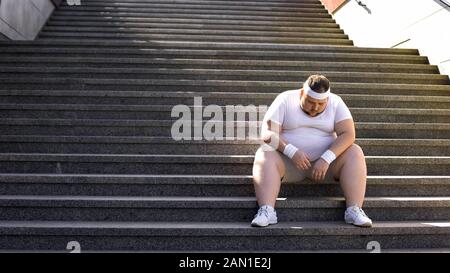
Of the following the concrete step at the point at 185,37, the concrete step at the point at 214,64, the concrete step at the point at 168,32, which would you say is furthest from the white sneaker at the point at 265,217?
the concrete step at the point at 168,32

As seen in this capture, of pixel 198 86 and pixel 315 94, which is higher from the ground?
pixel 198 86

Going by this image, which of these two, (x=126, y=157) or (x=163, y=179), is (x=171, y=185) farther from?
(x=126, y=157)

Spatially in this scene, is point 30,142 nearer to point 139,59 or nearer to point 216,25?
point 139,59

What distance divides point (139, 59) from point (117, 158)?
6.77 ft

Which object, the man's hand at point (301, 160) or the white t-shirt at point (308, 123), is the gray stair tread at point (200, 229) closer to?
the man's hand at point (301, 160)

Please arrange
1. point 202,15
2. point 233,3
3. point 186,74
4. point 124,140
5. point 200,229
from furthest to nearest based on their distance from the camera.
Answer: point 233,3
point 202,15
point 186,74
point 124,140
point 200,229

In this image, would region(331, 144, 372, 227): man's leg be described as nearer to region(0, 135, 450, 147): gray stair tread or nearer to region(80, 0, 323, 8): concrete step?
region(0, 135, 450, 147): gray stair tread

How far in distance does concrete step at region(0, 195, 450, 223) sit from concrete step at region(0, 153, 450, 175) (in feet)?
1.42

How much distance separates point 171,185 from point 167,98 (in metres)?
1.45

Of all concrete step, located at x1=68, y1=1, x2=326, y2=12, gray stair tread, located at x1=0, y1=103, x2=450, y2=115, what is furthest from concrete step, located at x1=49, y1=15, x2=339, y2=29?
gray stair tread, located at x1=0, y1=103, x2=450, y2=115

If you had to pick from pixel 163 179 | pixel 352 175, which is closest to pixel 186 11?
pixel 163 179

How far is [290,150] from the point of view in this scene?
11.2ft

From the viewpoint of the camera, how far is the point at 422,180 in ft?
12.1

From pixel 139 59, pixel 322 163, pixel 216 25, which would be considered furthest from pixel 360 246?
pixel 216 25
